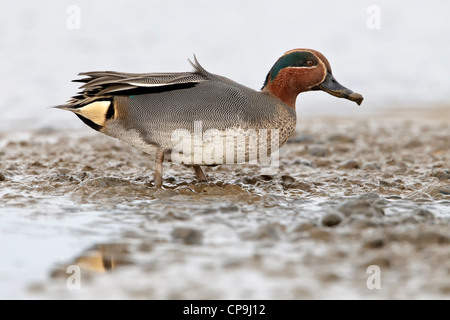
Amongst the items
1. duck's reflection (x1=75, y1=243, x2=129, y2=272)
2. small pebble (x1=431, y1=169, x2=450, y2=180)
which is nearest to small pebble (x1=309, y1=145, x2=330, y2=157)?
small pebble (x1=431, y1=169, x2=450, y2=180)

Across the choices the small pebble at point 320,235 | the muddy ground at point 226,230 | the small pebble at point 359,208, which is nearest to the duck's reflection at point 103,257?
the muddy ground at point 226,230

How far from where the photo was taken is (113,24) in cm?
1527

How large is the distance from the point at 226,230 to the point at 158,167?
1733 mm

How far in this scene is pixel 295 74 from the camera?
6277 millimetres

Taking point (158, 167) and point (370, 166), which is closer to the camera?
point (158, 167)

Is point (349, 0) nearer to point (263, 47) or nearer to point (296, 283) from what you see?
point (263, 47)

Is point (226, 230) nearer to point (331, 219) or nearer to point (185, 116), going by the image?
point (331, 219)

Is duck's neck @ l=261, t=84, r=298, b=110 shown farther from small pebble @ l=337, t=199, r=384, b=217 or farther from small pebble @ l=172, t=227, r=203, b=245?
small pebble @ l=172, t=227, r=203, b=245

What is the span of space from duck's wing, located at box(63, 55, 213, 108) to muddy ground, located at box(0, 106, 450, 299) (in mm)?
760

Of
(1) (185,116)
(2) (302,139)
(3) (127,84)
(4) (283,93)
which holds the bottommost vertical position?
(2) (302,139)

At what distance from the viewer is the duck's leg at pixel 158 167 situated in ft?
19.4

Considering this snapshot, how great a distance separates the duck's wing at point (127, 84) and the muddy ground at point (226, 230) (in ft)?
2.49

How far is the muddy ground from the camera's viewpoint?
3.43 meters

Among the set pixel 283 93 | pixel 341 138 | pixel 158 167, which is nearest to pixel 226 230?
pixel 158 167
